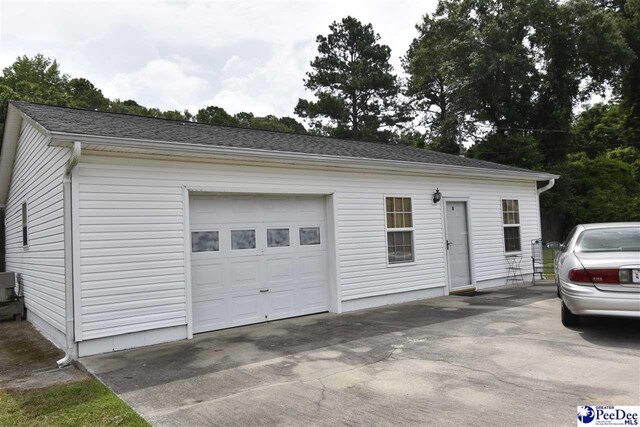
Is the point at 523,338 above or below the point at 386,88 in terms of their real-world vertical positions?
below

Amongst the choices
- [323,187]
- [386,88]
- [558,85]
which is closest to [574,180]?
[558,85]

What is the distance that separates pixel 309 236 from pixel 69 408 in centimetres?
460

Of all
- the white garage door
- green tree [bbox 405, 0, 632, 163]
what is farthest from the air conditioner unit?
green tree [bbox 405, 0, 632, 163]

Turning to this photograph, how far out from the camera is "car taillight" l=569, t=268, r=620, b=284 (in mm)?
4762

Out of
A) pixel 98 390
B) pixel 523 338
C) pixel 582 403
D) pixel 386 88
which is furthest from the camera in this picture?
pixel 386 88

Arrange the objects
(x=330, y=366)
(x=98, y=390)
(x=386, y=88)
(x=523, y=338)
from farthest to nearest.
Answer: (x=386, y=88) < (x=523, y=338) < (x=330, y=366) < (x=98, y=390)

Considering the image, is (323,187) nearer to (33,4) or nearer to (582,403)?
(582,403)

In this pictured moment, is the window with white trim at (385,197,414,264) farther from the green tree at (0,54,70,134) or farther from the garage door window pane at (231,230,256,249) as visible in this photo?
the green tree at (0,54,70,134)

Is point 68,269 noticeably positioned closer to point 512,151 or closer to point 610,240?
point 610,240

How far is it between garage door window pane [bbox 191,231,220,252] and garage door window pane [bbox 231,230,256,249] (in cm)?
27

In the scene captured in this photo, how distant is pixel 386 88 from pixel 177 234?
87.0ft

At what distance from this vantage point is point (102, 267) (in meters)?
5.49

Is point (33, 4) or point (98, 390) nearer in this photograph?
point (98, 390)

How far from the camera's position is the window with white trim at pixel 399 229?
28.4ft
